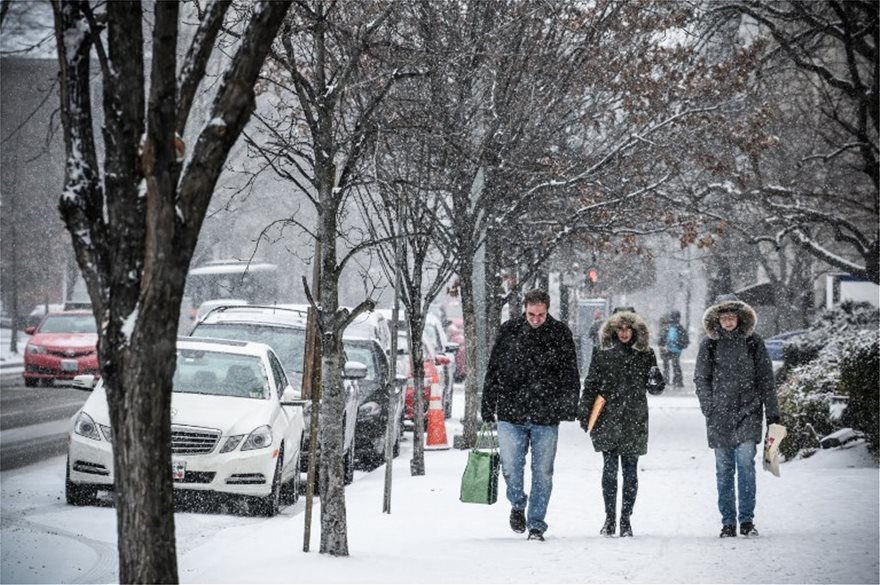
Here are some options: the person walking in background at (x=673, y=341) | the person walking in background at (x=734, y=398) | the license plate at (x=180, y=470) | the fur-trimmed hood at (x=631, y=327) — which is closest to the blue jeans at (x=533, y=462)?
the fur-trimmed hood at (x=631, y=327)

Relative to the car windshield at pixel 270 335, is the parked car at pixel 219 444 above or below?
below

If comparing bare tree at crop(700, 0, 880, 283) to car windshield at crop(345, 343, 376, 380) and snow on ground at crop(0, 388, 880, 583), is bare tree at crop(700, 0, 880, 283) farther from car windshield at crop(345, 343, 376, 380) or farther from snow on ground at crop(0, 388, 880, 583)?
car windshield at crop(345, 343, 376, 380)

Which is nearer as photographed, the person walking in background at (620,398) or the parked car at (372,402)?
the person walking in background at (620,398)

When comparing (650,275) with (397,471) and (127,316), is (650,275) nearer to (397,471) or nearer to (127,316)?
(397,471)

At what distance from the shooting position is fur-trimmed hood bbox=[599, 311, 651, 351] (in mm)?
9938

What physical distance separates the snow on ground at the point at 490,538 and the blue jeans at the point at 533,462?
0.81ft

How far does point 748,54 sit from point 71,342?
641 inches

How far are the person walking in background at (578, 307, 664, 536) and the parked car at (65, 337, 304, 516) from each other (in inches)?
124

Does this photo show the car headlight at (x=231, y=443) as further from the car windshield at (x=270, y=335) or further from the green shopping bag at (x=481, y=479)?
the car windshield at (x=270, y=335)

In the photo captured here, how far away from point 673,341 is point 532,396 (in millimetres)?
24940

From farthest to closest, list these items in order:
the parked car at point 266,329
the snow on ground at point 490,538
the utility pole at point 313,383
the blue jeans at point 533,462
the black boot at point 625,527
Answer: the parked car at point 266,329 → the black boot at point 625,527 → the blue jeans at point 533,462 → the utility pole at point 313,383 → the snow on ground at point 490,538

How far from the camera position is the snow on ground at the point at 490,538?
25.2 feet

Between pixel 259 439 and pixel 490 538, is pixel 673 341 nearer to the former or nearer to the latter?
pixel 259 439

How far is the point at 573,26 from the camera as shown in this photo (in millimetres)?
17516
